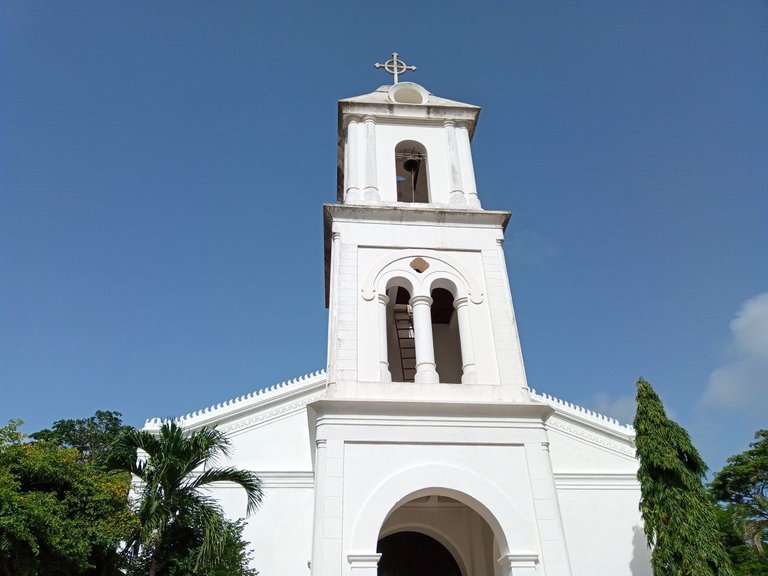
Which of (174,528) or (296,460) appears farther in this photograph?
(296,460)

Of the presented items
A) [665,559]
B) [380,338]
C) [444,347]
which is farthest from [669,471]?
[380,338]

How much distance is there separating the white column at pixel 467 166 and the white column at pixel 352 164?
240 cm

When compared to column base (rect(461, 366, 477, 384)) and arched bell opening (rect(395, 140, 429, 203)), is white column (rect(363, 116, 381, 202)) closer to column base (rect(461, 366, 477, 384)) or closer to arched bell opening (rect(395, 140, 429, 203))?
arched bell opening (rect(395, 140, 429, 203))

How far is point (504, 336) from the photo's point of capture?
35.6 ft

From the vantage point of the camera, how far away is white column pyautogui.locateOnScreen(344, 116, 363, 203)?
1275 cm

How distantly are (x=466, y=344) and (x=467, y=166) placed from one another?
4712mm

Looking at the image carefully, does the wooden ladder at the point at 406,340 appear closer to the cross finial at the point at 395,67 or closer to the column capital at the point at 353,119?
the column capital at the point at 353,119

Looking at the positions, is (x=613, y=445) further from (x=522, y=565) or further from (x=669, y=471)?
(x=522, y=565)

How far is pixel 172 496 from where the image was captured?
28.7ft

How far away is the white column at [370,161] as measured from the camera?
1270cm

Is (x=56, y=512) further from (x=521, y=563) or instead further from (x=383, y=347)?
(x=521, y=563)

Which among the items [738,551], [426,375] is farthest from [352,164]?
[738,551]

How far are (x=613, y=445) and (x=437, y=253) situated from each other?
1136 cm

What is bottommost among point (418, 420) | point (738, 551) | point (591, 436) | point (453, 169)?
point (738, 551)
